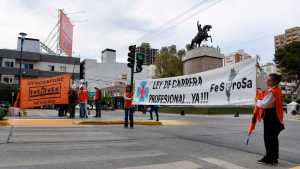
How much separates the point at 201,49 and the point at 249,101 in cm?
2892

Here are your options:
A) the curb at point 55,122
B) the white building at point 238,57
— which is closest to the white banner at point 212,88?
the white building at point 238,57

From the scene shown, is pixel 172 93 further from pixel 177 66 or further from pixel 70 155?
pixel 177 66

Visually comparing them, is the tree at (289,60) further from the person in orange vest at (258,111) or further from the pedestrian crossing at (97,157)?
the pedestrian crossing at (97,157)

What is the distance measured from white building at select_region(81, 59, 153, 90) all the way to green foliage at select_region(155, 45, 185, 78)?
13.8 meters

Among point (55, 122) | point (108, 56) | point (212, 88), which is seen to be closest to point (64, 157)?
point (212, 88)

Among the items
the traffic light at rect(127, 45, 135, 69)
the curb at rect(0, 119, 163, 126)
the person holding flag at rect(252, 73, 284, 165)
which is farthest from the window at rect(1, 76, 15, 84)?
the person holding flag at rect(252, 73, 284, 165)

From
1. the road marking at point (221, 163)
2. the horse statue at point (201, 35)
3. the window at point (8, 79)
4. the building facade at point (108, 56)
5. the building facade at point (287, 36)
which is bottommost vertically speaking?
the road marking at point (221, 163)

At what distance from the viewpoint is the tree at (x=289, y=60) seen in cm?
6278

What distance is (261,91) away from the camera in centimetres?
721

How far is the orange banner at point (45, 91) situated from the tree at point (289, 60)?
54.2m

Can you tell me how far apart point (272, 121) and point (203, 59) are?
96.7ft

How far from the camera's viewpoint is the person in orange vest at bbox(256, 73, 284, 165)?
6.08 meters

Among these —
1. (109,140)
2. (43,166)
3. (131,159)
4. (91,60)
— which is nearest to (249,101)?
(131,159)

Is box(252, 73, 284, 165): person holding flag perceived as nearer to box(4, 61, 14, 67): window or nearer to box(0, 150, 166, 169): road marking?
box(0, 150, 166, 169): road marking
